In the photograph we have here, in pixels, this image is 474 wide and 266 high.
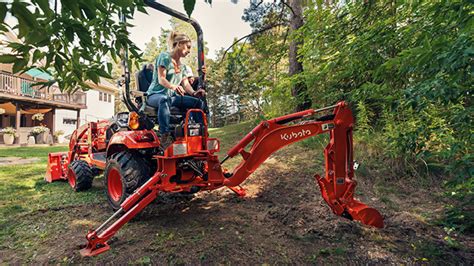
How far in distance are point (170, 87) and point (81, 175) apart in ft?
8.82

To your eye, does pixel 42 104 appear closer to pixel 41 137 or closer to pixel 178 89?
pixel 41 137

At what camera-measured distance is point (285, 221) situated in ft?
11.0

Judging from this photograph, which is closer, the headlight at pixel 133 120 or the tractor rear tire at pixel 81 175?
the headlight at pixel 133 120

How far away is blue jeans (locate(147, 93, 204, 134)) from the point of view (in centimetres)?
334

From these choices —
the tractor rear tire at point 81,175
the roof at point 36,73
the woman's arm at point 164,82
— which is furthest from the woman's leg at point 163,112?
the tractor rear tire at point 81,175

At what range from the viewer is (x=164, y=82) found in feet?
11.1

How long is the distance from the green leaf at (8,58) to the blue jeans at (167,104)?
1856mm

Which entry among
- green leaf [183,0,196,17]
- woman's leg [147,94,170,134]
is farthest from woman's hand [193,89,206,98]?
green leaf [183,0,196,17]

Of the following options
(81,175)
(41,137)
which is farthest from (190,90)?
(41,137)

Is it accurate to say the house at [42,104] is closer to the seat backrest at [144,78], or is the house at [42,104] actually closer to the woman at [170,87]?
the seat backrest at [144,78]

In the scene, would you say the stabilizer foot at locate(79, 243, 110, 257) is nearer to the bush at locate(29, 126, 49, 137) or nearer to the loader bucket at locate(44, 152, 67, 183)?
the loader bucket at locate(44, 152, 67, 183)

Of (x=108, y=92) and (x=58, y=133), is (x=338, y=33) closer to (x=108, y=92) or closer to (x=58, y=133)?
(x=58, y=133)

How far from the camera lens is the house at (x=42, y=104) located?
629 inches

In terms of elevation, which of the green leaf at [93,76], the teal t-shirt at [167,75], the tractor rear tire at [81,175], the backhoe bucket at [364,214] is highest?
the teal t-shirt at [167,75]
